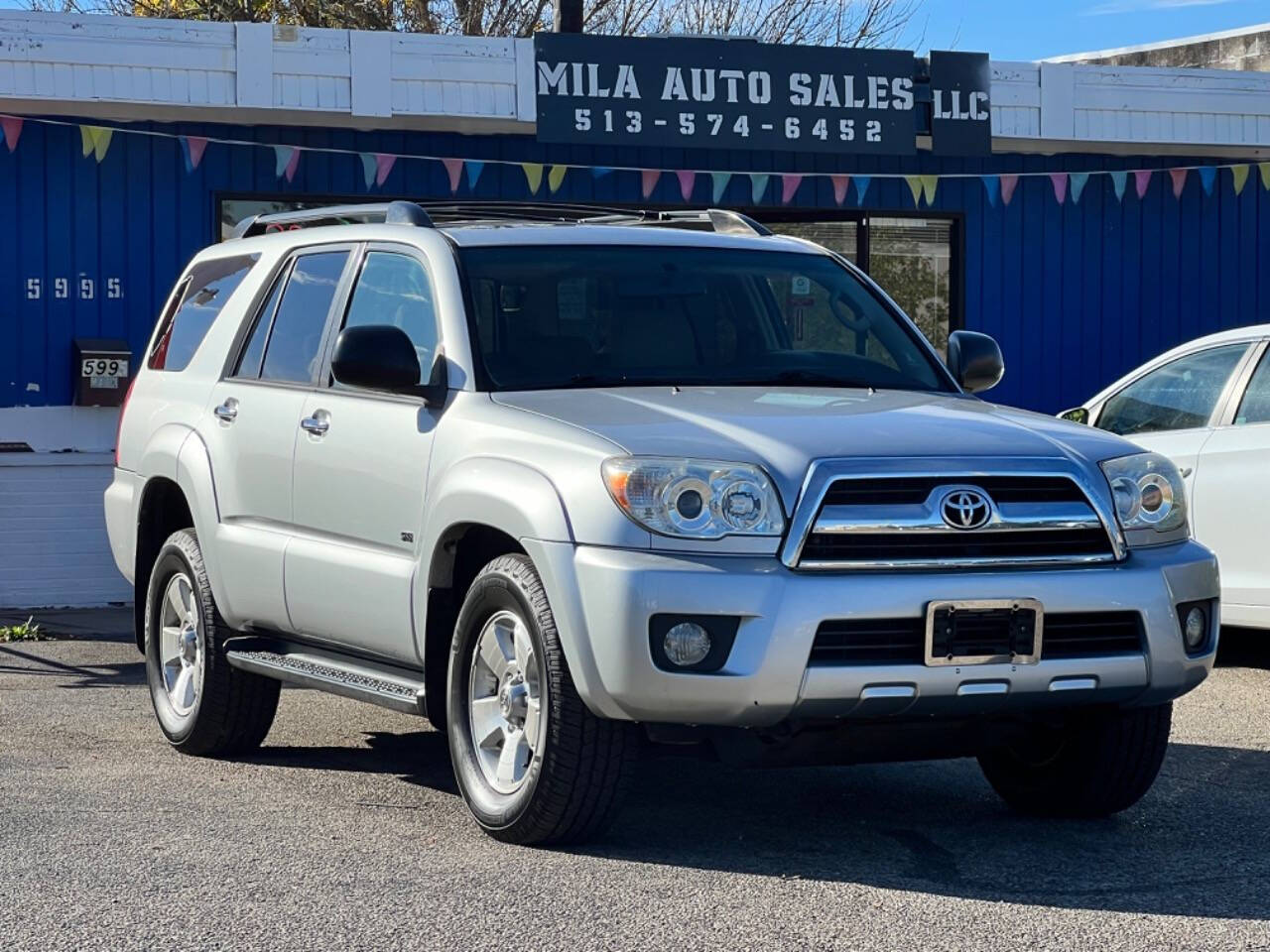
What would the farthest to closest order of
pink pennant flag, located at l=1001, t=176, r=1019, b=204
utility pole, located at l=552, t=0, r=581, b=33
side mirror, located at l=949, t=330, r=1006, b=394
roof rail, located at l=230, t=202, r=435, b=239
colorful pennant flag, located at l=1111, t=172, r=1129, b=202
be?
colorful pennant flag, located at l=1111, t=172, r=1129, b=202, utility pole, located at l=552, t=0, r=581, b=33, pink pennant flag, located at l=1001, t=176, r=1019, b=204, roof rail, located at l=230, t=202, r=435, b=239, side mirror, located at l=949, t=330, r=1006, b=394

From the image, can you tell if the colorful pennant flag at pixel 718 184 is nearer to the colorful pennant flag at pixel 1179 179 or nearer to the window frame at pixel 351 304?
the colorful pennant flag at pixel 1179 179

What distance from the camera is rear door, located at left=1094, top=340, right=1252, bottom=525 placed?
9109mm

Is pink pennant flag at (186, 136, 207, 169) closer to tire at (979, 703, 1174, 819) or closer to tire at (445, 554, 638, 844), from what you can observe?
tire at (445, 554, 638, 844)

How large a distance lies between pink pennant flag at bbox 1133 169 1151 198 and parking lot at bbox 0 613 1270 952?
298 inches

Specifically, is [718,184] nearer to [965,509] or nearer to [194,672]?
[194,672]

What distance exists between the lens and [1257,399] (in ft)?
29.3

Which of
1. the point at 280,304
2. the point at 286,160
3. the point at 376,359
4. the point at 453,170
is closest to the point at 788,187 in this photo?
the point at 453,170

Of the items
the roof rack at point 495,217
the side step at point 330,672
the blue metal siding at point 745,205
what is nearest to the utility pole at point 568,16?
the blue metal siding at point 745,205

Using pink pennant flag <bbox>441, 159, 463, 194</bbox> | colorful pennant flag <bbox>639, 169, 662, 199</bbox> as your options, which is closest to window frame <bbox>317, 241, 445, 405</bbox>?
pink pennant flag <bbox>441, 159, 463, 194</bbox>

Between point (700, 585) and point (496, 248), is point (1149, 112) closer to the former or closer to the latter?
point (496, 248)

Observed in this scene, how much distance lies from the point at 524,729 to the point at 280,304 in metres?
2.41

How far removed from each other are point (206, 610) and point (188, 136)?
582 cm

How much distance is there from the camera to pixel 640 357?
20.4 feet

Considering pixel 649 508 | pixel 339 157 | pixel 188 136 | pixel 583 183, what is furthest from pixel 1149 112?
pixel 649 508
